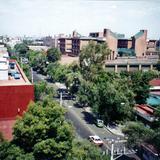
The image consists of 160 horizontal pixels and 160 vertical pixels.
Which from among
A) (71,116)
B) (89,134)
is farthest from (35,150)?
(71,116)

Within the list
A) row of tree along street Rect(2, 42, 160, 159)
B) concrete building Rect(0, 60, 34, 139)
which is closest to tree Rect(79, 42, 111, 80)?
row of tree along street Rect(2, 42, 160, 159)

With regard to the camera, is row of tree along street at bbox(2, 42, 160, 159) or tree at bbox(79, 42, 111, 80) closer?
row of tree along street at bbox(2, 42, 160, 159)

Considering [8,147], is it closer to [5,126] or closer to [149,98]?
[5,126]

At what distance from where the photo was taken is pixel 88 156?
23.5 meters

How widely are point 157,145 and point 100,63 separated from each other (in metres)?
34.1

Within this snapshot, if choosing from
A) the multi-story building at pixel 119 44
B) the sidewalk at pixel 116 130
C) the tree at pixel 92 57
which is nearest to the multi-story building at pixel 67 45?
the multi-story building at pixel 119 44

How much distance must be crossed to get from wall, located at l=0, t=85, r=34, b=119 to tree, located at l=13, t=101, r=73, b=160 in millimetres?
7910

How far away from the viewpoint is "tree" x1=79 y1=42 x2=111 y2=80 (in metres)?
56.2

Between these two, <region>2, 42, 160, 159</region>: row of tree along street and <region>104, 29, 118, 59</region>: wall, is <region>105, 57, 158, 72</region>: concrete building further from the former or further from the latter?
<region>2, 42, 160, 159</region>: row of tree along street

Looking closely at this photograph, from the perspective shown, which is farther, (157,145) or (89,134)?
(89,134)

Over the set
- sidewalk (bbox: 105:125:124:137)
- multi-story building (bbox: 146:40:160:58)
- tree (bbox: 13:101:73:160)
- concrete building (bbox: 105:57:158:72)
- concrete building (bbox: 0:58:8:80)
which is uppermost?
multi-story building (bbox: 146:40:160:58)

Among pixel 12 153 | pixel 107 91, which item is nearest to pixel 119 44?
pixel 107 91

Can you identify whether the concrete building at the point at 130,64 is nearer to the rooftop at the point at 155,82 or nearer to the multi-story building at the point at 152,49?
the rooftop at the point at 155,82

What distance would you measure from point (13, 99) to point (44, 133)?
1000cm
